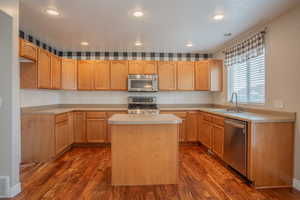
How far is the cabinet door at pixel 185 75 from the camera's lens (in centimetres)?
454

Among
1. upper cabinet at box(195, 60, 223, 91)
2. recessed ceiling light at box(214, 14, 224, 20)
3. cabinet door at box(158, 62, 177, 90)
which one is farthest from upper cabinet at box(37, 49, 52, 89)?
upper cabinet at box(195, 60, 223, 91)

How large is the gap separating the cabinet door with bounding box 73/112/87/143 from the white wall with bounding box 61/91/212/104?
0.57 m

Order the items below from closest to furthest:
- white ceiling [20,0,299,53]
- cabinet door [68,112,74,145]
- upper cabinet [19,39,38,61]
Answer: white ceiling [20,0,299,53]
upper cabinet [19,39,38,61]
cabinet door [68,112,74,145]

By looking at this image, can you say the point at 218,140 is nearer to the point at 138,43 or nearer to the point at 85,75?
the point at 138,43

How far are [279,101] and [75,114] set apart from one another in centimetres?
409

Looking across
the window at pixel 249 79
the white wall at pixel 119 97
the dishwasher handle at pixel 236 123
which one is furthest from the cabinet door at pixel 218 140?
the white wall at pixel 119 97

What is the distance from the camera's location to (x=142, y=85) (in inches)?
174

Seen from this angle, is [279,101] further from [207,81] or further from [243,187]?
[207,81]

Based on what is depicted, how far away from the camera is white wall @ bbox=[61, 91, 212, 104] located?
468 centimetres

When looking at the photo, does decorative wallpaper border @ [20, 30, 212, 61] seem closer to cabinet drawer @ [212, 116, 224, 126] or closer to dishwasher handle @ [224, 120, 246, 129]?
cabinet drawer @ [212, 116, 224, 126]

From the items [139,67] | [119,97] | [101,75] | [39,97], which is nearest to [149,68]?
[139,67]

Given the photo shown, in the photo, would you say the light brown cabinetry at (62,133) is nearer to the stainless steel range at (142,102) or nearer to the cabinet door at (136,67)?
the stainless steel range at (142,102)

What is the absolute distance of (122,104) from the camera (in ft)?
15.6

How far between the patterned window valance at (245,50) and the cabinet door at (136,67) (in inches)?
80.0
